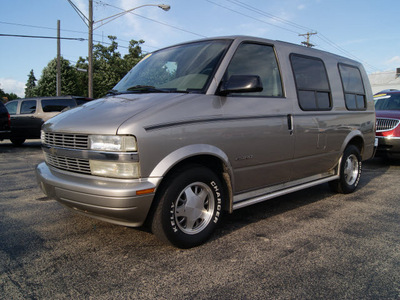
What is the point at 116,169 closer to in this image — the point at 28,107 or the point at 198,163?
the point at 198,163

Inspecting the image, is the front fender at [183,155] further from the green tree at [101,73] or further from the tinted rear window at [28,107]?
the green tree at [101,73]

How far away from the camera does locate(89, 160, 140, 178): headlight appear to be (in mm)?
2508

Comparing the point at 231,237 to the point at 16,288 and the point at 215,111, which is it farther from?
the point at 16,288

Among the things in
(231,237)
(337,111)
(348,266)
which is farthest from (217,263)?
(337,111)

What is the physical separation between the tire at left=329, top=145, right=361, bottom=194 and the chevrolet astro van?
1.88 ft

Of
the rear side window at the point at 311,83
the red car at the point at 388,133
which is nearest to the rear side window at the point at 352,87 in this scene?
the rear side window at the point at 311,83

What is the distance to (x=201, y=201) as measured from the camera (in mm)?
2965

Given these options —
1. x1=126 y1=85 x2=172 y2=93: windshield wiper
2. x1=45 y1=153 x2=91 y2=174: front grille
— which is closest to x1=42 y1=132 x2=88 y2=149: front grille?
x1=45 y1=153 x2=91 y2=174: front grille

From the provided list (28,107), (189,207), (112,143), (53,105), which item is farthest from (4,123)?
(189,207)

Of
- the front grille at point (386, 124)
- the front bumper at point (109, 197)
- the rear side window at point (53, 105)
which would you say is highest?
the rear side window at point (53, 105)

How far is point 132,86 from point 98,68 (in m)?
49.9

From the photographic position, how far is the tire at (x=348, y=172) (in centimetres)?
485

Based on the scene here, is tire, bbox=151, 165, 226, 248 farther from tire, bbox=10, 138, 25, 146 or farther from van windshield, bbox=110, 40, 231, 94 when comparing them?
tire, bbox=10, 138, 25, 146

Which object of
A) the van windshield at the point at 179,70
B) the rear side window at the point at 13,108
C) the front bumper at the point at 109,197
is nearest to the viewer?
the front bumper at the point at 109,197
